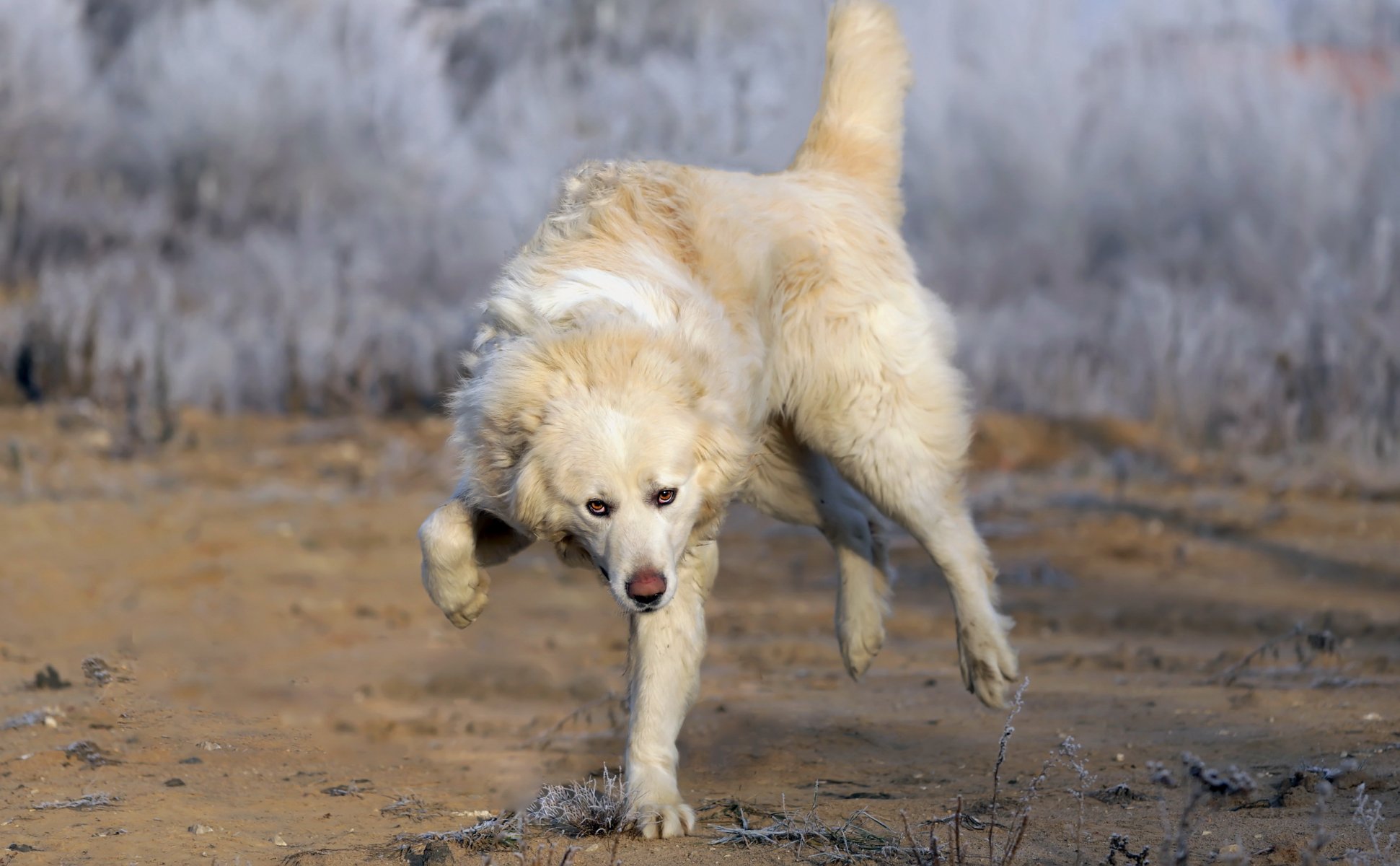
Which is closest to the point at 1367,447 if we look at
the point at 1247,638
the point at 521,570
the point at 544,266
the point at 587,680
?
the point at 1247,638

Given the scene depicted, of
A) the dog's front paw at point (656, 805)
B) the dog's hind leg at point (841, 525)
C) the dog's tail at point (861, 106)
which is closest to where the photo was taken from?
the dog's front paw at point (656, 805)

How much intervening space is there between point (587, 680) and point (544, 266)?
2.86m

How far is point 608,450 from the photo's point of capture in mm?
3557

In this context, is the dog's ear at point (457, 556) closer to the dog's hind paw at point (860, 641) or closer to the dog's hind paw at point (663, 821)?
the dog's hind paw at point (663, 821)

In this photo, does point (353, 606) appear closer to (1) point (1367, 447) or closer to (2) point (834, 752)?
(2) point (834, 752)

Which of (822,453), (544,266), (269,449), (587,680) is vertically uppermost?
(544,266)

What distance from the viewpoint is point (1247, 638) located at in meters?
7.05

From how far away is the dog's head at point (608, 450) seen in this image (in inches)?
139

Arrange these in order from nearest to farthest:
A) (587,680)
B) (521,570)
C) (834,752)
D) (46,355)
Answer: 1. (834,752)
2. (587,680)
3. (521,570)
4. (46,355)

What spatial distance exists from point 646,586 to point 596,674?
3.24 m

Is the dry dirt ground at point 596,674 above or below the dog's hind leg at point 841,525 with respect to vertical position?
below

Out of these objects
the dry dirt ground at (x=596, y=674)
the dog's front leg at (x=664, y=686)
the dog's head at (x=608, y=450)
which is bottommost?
the dry dirt ground at (x=596, y=674)

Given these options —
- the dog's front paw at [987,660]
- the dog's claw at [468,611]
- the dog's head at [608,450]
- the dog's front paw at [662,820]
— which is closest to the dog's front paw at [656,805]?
the dog's front paw at [662,820]

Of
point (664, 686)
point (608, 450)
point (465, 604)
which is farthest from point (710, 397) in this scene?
point (465, 604)
